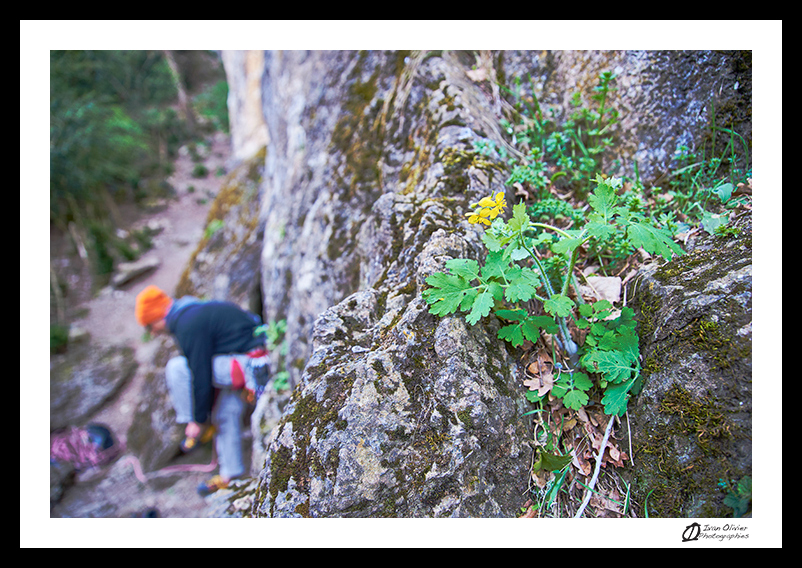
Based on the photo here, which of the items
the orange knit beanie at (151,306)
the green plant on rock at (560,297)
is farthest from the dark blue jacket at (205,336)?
the green plant on rock at (560,297)

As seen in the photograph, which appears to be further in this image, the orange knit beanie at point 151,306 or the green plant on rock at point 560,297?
the orange knit beanie at point 151,306

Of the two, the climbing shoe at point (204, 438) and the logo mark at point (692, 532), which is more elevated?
the logo mark at point (692, 532)

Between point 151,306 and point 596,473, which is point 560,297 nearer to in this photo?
point 596,473

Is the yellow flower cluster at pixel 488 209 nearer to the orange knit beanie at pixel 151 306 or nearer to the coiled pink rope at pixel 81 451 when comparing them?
the orange knit beanie at pixel 151 306

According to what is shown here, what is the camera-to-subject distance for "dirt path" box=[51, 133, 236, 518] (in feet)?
16.3

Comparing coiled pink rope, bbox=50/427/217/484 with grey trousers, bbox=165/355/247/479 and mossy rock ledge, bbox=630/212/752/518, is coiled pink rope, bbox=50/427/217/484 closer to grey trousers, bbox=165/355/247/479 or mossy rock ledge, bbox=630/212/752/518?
grey trousers, bbox=165/355/247/479

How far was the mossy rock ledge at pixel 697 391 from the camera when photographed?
1.46 m

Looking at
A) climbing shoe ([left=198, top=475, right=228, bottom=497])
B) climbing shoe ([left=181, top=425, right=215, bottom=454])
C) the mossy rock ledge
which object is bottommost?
climbing shoe ([left=198, top=475, right=228, bottom=497])

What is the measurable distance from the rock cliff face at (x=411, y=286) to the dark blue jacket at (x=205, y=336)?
546 millimetres

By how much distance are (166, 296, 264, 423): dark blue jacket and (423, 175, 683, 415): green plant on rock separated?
9.28 ft

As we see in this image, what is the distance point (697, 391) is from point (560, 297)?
617 mm

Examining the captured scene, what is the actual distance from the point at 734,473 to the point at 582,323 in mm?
734

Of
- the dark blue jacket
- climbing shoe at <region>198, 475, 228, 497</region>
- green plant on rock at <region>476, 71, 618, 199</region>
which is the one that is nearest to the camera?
green plant on rock at <region>476, 71, 618, 199</region>

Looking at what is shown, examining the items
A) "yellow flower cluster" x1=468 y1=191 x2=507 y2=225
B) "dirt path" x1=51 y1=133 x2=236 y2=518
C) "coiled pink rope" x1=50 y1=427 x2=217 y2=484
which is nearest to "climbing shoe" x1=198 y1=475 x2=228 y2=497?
"dirt path" x1=51 y1=133 x2=236 y2=518
